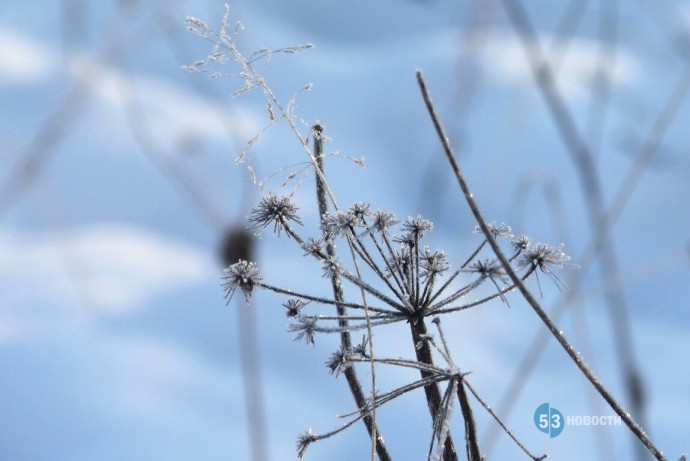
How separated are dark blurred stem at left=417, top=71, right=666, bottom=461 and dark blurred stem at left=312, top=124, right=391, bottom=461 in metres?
0.38

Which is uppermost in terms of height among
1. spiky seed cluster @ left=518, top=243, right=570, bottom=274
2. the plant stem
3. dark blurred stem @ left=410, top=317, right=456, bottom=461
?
spiky seed cluster @ left=518, top=243, right=570, bottom=274

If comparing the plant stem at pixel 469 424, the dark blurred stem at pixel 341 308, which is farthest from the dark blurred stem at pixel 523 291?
the dark blurred stem at pixel 341 308

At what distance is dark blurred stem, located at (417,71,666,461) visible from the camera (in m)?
0.73

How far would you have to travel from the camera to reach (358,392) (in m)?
1.20

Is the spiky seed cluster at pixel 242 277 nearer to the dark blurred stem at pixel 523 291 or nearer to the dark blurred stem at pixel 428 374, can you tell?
the dark blurred stem at pixel 428 374

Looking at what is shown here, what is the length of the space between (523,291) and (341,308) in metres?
0.50

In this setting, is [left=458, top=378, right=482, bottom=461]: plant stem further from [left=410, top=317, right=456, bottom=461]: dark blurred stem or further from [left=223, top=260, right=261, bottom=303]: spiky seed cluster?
[left=223, top=260, right=261, bottom=303]: spiky seed cluster

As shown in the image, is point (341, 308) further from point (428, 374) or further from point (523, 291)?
point (523, 291)

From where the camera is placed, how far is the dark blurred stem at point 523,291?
73 cm

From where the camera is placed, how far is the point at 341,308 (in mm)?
1267

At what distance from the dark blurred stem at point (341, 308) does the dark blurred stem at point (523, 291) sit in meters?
0.38

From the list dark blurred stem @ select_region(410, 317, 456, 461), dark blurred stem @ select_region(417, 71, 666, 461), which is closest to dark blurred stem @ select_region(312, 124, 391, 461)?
dark blurred stem @ select_region(410, 317, 456, 461)

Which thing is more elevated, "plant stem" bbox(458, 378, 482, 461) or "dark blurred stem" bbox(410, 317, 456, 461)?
"dark blurred stem" bbox(410, 317, 456, 461)

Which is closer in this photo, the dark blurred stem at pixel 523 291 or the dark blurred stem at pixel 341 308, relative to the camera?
the dark blurred stem at pixel 523 291
